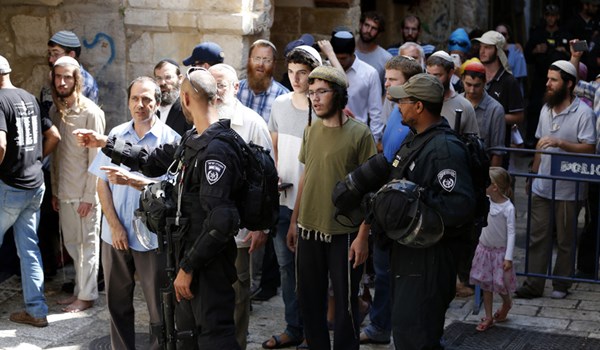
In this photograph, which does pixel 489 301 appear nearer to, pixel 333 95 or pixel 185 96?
pixel 333 95

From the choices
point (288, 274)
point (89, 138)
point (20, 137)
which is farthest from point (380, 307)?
point (20, 137)

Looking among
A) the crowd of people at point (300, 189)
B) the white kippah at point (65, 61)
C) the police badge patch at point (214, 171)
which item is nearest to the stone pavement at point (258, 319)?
the crowd of people at point (300, 189)

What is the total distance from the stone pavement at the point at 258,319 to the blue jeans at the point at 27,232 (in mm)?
196

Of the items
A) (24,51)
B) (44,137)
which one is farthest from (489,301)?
(24,51)

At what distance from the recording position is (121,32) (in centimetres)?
931

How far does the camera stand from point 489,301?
7812 millimetres

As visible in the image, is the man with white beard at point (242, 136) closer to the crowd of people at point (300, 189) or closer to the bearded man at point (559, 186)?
the crowd of people at point (300, 189)

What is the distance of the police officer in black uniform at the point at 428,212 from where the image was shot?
5875 mm

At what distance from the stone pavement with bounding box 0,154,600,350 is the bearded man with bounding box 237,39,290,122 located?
4.87 feet

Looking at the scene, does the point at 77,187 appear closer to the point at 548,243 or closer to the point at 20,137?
the point at 20,137

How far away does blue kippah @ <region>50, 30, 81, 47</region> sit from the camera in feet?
28.7

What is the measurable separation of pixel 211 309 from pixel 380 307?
183 centimetres

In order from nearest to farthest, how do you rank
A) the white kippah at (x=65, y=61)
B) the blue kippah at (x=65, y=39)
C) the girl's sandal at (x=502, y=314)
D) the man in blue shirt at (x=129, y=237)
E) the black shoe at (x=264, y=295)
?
the man in blue shirt at (x=129, y=237)
the girl's sandal at (x=502, y=314)
the white kippah at (x=65, y=61)
the black shoe at (x=264, y=295)
the blue kippah at (x=65, y=39)

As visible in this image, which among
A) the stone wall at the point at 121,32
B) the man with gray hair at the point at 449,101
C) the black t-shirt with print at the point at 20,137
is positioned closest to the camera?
the man with gray hair at the point at 449,101
